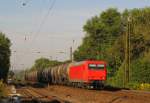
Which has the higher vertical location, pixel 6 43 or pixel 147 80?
pixel 6 43

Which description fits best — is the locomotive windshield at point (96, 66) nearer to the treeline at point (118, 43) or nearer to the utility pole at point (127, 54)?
the utility pole at point (127, 54)

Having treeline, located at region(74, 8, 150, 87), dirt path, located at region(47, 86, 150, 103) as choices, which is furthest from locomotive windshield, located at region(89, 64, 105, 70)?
dirt path, located at region(47, 86, 150, 103)

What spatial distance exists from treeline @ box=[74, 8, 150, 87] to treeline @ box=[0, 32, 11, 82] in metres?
18.0

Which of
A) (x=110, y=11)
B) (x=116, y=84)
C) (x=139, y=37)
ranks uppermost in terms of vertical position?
(x=110, y=11)

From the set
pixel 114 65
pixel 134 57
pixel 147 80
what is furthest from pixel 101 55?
pixel 147 80

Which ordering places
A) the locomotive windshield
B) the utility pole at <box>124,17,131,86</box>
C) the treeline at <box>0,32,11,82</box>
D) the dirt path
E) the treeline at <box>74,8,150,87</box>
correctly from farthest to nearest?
the treeline at <box>0,32,11,82</box> → the treeline at <box>74,8,150,87</box> → the utility pole at <box>124,17,131,86</box> → the locomotive windshield → the dirt path

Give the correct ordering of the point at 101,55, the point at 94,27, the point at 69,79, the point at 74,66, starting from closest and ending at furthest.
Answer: the point at 74,66, the point at 69,79, the point at 101,55, the point at 94,27

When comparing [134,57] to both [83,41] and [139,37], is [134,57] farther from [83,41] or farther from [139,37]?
[83,41]

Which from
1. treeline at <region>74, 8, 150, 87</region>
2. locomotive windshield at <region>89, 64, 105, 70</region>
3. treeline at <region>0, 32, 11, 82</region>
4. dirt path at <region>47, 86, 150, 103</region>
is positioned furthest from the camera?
treeline at <region>0, 32, 11, 82</region>

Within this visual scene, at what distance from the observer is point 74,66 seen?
173 feet

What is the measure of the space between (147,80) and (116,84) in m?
6.42

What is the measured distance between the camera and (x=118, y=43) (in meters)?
73.3

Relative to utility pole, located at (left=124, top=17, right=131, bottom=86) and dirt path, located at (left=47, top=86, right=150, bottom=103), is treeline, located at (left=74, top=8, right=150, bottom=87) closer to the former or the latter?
utility pole, located at (left=124, top=17, right=131, bottom=86)

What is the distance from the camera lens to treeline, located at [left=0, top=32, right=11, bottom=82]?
3340 inches
